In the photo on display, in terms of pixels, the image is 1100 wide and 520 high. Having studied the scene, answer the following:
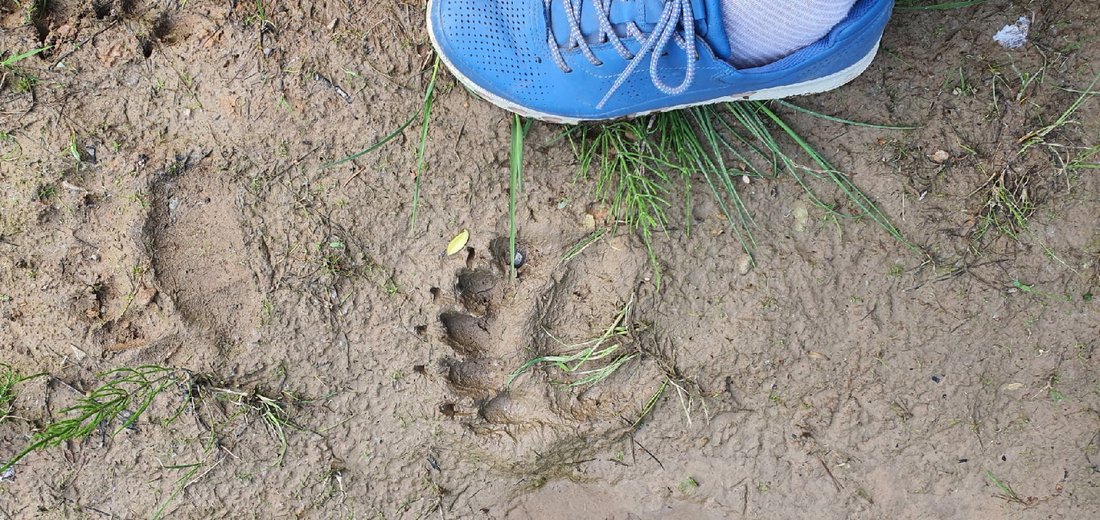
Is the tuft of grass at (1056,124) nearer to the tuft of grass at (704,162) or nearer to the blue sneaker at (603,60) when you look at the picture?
the tuft of grass at (704,162)

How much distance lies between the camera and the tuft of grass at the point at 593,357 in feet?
6.56

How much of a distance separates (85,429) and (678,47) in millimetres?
1742

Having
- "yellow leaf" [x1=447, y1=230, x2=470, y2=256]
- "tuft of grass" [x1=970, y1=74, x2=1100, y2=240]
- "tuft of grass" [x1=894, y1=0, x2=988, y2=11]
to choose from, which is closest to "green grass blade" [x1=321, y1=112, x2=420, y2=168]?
"yellow leaf" [x1=447, y1=230, x2=470, y2=256]

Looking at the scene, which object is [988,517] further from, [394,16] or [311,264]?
[394,16]

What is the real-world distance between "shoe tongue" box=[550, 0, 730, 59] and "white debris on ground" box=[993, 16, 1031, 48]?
2.67 feet

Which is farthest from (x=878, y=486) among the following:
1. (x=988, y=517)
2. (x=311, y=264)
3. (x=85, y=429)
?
(x=85, y=429)

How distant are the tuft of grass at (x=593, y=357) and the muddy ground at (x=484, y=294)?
25 mm

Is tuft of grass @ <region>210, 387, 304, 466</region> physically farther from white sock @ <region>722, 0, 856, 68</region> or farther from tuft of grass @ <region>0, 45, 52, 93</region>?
white sock @ <region>722, 0, 856, 68</region>

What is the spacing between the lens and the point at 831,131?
1.97 m

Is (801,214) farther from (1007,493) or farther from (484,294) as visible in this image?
(1007,493)

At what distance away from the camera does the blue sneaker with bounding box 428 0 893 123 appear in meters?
1.66

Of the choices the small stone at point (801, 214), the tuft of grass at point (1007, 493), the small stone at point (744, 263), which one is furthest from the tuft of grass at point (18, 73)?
the tuft of grass at point (1007, 493)

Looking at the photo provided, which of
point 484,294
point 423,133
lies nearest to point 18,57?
point 423,133

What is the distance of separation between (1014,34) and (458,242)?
153cm
